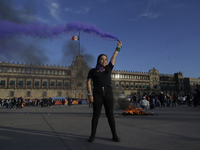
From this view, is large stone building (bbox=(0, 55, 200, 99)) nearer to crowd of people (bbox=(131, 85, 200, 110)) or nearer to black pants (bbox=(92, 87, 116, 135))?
crowd of people (bbox=(131, 85, 200, 110))

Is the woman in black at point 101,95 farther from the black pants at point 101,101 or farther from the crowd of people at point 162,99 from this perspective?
the crowd of people at point 162,99

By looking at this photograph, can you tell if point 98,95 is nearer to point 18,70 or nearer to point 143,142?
point 143,142

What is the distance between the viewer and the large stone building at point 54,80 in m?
39.2

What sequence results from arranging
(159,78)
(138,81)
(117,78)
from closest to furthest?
(117,78), (138,81), (159,78)

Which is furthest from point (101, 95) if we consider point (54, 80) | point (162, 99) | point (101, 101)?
point (54, 80)

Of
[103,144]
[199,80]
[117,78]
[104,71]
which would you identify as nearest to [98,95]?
[104,71]

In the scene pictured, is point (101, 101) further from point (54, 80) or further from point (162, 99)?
point (54, 80)

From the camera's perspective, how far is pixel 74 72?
47469 millimetres

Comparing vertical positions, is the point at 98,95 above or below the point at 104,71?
below

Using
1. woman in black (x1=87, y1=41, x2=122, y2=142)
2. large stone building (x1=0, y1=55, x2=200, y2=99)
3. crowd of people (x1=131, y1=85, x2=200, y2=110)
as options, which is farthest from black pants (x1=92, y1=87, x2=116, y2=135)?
large stone building (x1=0, y1=55, x2=200, y2=99)

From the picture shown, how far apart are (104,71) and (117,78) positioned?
52.3 meters

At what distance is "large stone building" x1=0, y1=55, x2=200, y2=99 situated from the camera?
39250mm

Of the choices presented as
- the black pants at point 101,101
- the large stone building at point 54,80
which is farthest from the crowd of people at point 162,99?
the large stone building at point 54,80

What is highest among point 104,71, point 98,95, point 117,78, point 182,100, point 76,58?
point 76,58
